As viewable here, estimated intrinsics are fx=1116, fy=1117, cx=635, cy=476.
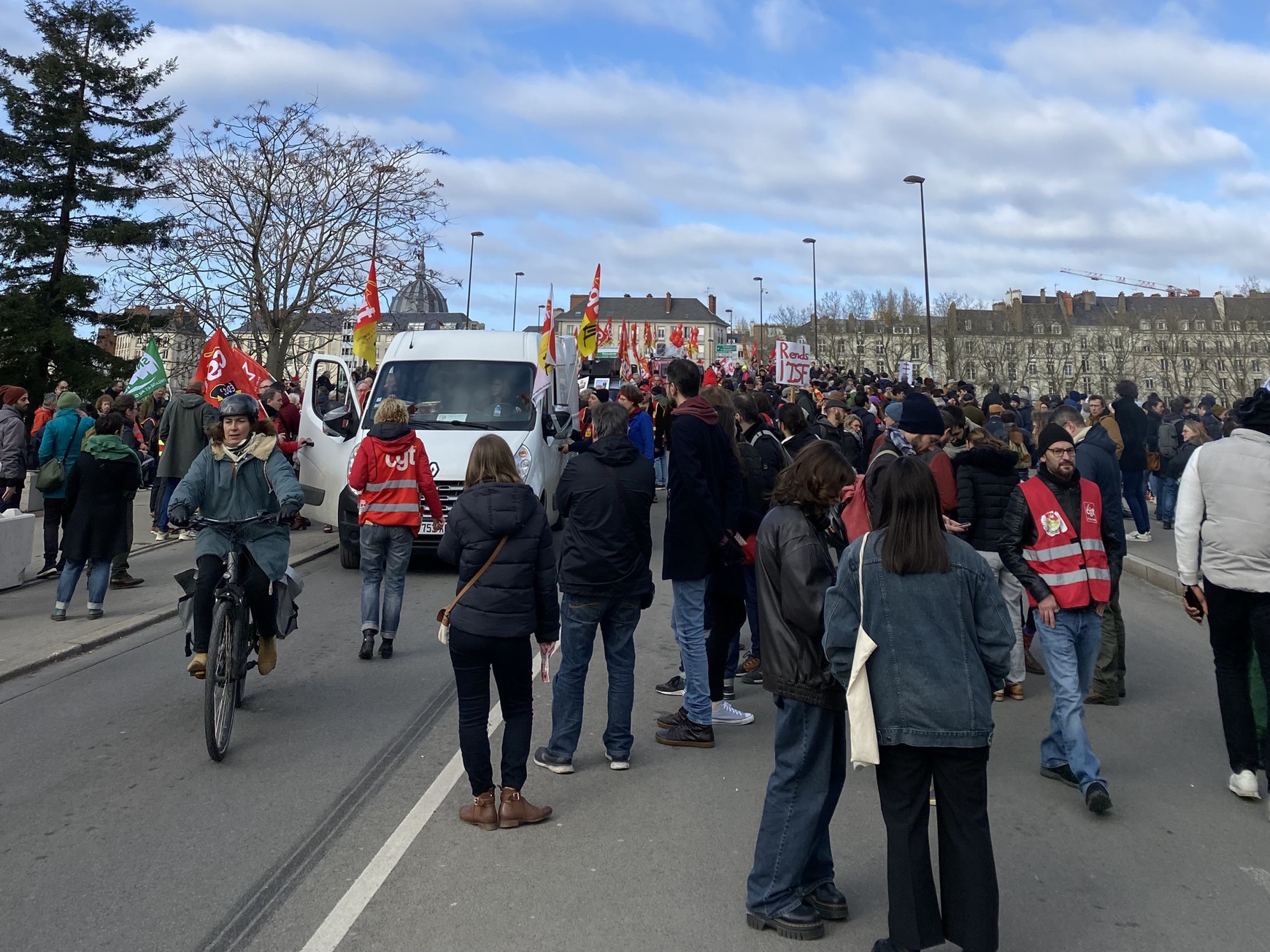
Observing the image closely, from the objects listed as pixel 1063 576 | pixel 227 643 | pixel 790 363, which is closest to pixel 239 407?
pixel 227 643

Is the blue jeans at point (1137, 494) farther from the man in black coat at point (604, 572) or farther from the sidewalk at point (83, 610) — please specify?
the man in black coat at point (604, 572)

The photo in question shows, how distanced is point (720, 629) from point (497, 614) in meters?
2.34

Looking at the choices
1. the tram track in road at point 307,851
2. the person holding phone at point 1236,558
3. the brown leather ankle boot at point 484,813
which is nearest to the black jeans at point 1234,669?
the person holding phone at point 1236,558

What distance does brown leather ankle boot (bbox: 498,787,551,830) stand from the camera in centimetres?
508

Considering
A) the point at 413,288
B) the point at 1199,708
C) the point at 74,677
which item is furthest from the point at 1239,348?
the point at 74,677

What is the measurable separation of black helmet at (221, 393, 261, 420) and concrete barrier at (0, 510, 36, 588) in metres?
5.59

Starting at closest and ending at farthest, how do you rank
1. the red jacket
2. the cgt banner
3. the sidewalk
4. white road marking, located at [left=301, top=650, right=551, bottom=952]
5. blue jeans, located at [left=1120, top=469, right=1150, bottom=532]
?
white road marking, located at [left=301, top=650, right=551, bottom=952] < the red jacket < the sidewalk < blue jeans, located at [left=1120, top=469, right=1150, bottom=532] < the cgt banner

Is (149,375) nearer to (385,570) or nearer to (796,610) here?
(385,570)

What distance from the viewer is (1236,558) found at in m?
5.44

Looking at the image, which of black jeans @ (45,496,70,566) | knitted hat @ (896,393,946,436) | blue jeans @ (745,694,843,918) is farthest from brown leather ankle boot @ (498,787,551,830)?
black jeans @ (45,496,70,566)

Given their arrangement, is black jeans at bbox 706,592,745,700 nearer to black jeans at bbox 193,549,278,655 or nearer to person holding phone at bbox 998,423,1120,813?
person holding phone at bbox 998,423,1120,813

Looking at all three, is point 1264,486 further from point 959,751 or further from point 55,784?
point 55,784

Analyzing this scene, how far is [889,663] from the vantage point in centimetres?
367

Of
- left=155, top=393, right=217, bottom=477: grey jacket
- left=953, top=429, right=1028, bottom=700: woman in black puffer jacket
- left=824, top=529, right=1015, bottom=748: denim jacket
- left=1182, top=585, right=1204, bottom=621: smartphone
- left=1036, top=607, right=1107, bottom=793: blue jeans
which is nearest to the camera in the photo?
left=824, top=529, right=1015, bottom=748: denim jacket
